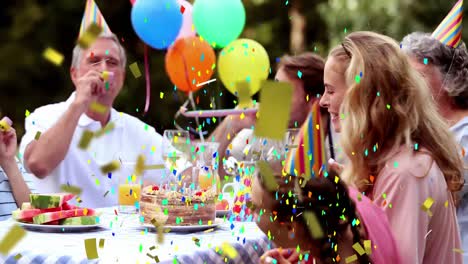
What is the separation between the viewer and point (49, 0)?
11.9 m

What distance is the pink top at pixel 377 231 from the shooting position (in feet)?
6.47

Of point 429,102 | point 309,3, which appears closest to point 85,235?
point 429,102

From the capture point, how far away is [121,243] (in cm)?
212

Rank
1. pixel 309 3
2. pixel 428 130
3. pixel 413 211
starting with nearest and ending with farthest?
pixel 413 211, pixel 428 130, pixel 309 3

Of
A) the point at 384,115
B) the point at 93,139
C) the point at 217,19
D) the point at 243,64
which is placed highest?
the point at 217,19

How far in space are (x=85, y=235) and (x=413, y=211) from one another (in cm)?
95

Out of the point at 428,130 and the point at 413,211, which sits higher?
the point at 428,130

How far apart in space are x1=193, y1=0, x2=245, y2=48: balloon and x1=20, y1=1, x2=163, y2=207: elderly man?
72cm

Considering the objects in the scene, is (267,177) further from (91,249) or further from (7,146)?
(7,146)

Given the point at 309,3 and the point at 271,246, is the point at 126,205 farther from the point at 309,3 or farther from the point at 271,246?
the point at 309,3

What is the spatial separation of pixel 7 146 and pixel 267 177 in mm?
1748

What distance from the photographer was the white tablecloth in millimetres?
1953

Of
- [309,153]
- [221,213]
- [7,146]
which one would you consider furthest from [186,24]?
[309,153]

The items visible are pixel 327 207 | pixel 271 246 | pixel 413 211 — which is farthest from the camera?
pixel 271 246
